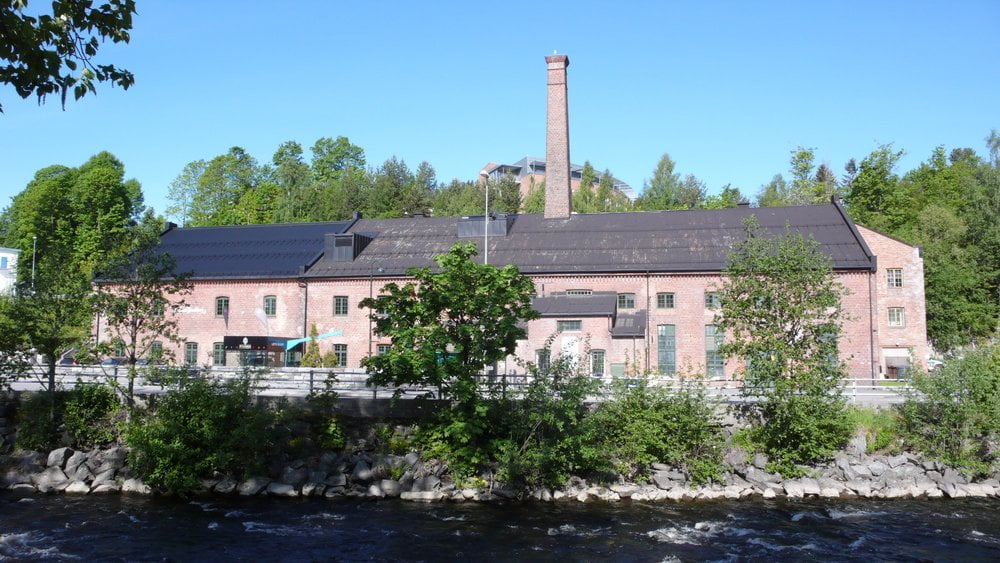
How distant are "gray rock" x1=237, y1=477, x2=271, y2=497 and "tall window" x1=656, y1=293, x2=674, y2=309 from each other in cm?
2064

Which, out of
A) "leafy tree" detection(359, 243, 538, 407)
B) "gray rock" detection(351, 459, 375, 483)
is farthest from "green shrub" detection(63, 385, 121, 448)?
"leafy tree" detection(359, 243, 538, 407)

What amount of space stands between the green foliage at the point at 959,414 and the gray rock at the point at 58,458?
24470 millimetres

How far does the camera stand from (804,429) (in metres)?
21.7

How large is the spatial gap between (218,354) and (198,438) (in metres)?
19.8

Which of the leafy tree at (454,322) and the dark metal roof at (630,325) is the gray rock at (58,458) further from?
the dark metal roof at (630,325)

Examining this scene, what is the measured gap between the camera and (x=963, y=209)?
57.0m

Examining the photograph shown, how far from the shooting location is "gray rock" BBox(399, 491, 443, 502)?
20.8 meters

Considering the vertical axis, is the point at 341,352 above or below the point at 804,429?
above

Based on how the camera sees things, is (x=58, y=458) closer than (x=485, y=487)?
No

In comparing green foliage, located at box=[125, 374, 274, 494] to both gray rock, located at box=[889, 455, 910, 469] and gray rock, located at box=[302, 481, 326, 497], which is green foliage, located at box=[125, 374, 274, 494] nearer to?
gray rock, located at box=[302, 481, 326, 497]

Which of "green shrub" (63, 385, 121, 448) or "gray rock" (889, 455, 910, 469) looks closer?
"gray rock" (889, 455, 910, 469)

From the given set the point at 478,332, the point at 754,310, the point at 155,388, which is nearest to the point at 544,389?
the point at 478,332

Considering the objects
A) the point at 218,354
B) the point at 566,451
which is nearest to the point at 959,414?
the point at 566,451

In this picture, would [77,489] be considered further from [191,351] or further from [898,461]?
[898,461]
